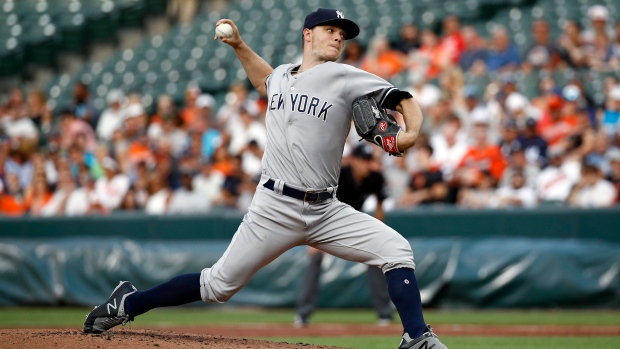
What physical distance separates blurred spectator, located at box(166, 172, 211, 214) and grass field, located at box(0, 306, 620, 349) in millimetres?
1330

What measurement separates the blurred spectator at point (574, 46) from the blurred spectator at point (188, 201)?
5.25m

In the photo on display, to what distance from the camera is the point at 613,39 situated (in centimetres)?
1269

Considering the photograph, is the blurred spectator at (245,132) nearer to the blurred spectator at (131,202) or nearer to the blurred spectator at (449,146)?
the blurred spectator at (131,202)

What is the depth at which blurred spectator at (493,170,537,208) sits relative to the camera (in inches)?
423

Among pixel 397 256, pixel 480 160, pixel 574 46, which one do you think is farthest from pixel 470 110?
pixel 397 256

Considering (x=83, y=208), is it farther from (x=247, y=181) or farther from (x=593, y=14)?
(x=593, y=14)

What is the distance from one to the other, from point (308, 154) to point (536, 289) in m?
6.01

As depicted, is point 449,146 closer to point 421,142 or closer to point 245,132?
point 421,142

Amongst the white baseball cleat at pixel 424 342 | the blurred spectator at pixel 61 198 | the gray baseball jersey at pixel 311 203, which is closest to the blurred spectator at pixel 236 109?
the blurred spectator at pixel 61 198

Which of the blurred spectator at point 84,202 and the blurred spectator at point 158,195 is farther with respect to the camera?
the blurred spectator at point 84,202

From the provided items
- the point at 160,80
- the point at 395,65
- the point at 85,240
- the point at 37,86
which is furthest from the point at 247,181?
the point at 37,86

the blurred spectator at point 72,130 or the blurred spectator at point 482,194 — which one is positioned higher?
the blurred spectator at point 72,130

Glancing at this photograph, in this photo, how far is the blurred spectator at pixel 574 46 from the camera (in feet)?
41.2

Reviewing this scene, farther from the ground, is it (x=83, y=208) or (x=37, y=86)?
(x=37, y=86)
